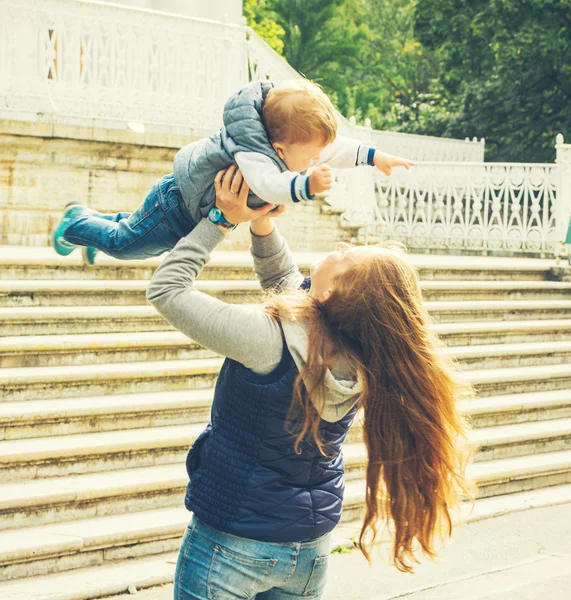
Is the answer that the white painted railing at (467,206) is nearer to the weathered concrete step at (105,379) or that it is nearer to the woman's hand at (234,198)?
the weathered concrete step at (105,379)

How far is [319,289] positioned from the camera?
2.25m

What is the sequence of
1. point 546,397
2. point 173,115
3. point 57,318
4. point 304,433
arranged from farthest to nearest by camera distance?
point 173,115 → point 546,397 → point 57,318 → point 304,433

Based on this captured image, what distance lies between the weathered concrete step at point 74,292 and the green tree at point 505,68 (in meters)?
13.6

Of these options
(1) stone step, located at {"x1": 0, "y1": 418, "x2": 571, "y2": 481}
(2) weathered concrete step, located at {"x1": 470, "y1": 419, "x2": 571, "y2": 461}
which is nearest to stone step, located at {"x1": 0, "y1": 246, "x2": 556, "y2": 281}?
(1) stone step, located at {"x1": 0, "y1": 418, "x2": 571, "y2": 481}

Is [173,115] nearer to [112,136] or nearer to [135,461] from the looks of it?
[112,136]

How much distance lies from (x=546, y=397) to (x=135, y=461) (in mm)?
3773

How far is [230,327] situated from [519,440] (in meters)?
5.00

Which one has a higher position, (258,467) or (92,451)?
(258,467)

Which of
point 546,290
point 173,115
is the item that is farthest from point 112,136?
point 546,290

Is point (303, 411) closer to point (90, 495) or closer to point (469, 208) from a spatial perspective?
point (90, 495)

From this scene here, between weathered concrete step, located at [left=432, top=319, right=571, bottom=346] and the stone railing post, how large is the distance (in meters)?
2.82

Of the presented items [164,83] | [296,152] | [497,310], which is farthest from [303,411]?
[164,83]

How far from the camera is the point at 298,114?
2525 millimetres

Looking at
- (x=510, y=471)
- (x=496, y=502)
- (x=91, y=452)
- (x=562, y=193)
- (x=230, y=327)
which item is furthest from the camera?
(x=562, y=193)
